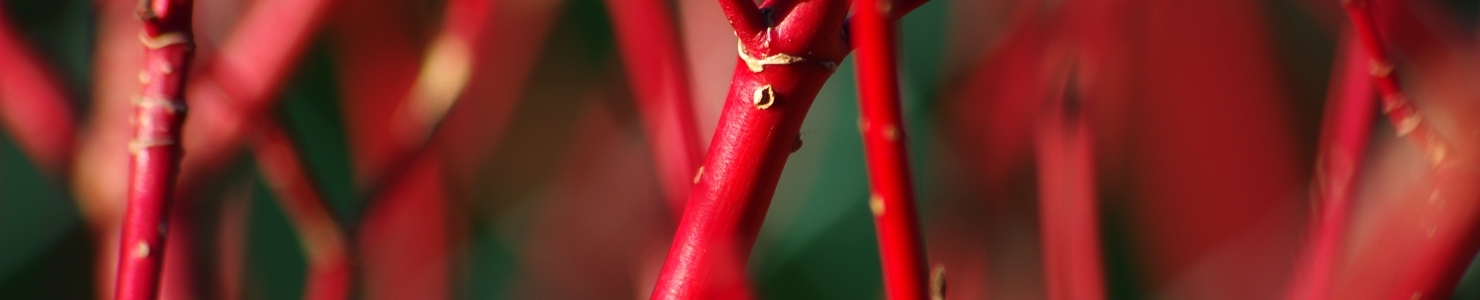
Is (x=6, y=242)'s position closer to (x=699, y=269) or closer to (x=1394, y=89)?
(x=699, y=269)

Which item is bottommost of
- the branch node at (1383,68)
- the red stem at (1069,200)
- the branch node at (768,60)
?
the red stem at (1069,200)

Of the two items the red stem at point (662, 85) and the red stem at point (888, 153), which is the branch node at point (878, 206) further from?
the red stem at point (662, 85)

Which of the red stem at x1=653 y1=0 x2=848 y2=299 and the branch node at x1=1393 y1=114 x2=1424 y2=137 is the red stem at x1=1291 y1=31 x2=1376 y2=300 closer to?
the branch node at x1=1393 y1=114 x2=1424 y2=137

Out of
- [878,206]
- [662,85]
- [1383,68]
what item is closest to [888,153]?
[878,206]

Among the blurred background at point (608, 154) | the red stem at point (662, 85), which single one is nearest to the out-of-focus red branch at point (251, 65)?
the blurred background at point (608, 154)

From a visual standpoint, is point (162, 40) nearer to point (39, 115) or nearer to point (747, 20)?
point (747, 20)

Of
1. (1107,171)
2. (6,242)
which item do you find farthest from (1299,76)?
(6,242)
